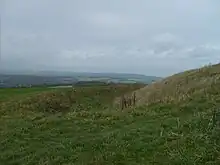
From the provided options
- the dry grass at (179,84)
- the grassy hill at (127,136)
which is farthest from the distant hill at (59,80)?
the grassy hill at (127,136)

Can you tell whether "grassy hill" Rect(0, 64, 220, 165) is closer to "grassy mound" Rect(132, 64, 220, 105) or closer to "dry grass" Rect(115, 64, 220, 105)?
"grassy mound" Rect(132, 64, 220, 105)

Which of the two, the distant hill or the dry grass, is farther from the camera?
the distant hill

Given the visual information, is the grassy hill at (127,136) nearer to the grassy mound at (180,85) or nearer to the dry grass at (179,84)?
the grassy mound at (180,85)

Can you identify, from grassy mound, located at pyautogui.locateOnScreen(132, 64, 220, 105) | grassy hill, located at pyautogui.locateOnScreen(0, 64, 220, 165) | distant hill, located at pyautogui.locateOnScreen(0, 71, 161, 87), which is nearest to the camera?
grassy hill, located at pyautogui.locateOnScreen(0, 64, 220, 165)

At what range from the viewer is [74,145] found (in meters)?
11.0

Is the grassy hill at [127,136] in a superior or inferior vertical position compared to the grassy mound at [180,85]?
inferior

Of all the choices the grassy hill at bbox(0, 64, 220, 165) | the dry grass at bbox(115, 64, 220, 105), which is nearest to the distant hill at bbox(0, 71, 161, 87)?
the dry grass at bbox(115, 64, 220, 105)

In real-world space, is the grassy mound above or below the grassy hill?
above

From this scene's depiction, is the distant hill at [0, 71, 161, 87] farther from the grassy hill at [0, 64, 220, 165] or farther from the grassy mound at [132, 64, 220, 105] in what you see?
the grassy hill at [0, 64, 220, 165]

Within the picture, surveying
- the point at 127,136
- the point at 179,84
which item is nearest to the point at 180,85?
the point at 179,84

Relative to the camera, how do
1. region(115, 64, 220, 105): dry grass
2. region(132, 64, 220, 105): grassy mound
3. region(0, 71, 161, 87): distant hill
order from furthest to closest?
1. region(0, 71, 161, 87): distant hill
2. region(115, 64, 220, 105): dry grass
3. region(132, 64, 220, 105): grassy mound

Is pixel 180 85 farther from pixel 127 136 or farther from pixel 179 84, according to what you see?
pixel 127 136

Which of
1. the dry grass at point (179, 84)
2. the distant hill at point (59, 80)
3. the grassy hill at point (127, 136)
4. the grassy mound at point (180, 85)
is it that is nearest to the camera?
the grassy hill at point (127, 136)

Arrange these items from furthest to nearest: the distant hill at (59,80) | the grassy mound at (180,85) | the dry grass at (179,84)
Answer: the distant hill at (59,80), the dry grass at (179,84), the grassy mound at (180,85)
